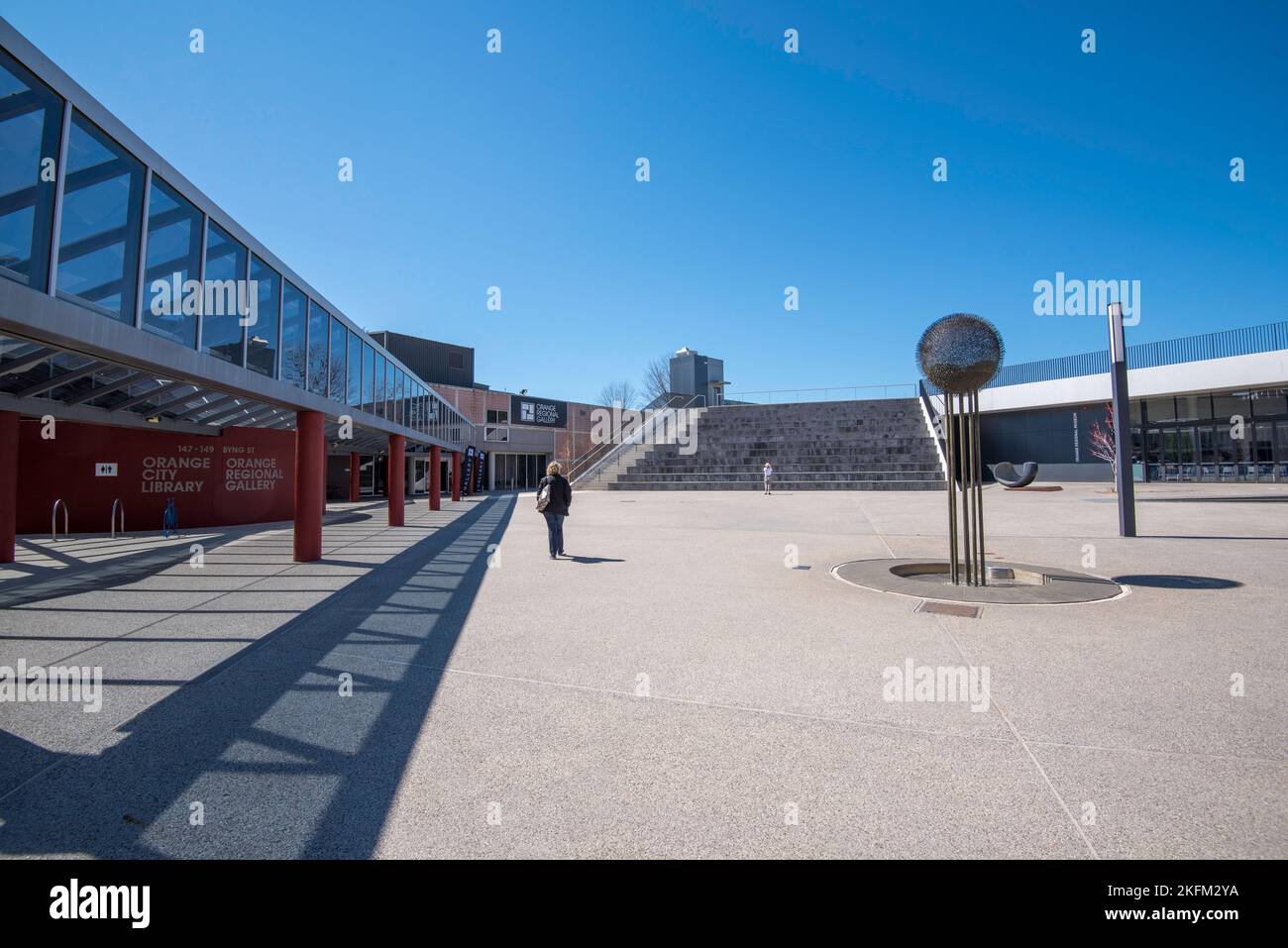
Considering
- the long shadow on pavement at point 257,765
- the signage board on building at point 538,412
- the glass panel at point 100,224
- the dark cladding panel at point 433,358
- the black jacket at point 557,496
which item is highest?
the dark cladding panel at point 433,358

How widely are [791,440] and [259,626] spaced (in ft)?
118

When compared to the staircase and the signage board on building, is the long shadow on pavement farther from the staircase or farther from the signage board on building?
the signage board on building

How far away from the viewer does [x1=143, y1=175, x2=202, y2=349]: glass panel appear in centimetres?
710

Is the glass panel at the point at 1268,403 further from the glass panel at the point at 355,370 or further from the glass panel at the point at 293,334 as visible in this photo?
the glass panel at the point at 293,334

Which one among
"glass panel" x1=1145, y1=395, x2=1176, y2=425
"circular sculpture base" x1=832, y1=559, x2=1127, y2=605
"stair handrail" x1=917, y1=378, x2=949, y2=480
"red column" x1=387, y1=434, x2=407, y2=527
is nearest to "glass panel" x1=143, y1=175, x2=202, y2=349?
"circular sculpture base" x1=832, y1=559, x2=1127, y2=605

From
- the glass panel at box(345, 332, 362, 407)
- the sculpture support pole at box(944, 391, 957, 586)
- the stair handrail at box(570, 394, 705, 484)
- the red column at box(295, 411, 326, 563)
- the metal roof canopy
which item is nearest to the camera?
the metal roof canopy

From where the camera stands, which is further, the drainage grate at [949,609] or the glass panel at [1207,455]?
the glass panel at [1207,455]

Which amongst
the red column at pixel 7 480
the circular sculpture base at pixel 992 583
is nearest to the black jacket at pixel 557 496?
the circular sculpture base at pixel 992 583

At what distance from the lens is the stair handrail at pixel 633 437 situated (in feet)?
125

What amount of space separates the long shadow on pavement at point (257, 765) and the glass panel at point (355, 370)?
33.2 ft

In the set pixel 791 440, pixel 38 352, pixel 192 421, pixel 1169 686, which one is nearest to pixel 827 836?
pixel 1169 686

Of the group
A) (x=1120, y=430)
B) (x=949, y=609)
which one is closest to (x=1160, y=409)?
(x=1120, y=430)

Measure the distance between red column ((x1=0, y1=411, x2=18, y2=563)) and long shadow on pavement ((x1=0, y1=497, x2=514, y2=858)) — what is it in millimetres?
10216

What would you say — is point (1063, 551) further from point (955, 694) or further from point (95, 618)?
point (95, 618)
